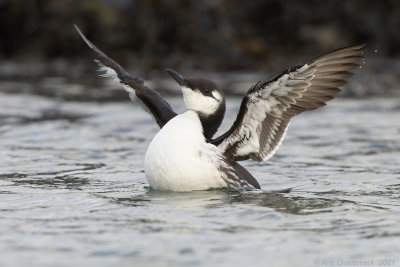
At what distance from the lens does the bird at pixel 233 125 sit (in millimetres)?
7496

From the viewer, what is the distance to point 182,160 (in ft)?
24.6

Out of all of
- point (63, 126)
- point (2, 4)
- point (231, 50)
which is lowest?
point (63, 126)

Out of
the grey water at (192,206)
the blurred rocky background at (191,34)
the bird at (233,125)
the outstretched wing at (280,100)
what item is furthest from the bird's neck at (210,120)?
the blurred rocky background at (191,34)

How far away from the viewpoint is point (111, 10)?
72.2 feet

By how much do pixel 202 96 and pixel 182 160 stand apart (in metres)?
0.78

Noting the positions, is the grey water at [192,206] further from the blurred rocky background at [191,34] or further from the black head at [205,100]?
the blurred rocky background at [191,34]

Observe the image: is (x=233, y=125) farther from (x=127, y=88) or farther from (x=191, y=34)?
(x=191, y=34)

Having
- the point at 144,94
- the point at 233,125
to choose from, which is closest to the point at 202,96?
the point at 233,125

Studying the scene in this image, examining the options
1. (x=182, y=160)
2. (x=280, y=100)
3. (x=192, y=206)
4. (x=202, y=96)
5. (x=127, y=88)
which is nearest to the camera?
(x=192, y=206)

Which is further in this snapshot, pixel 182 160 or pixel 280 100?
pixel 280 100

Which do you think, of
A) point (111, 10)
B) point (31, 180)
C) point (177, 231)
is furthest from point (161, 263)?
point (111, 10)

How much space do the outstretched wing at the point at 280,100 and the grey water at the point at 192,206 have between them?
0.48 metres

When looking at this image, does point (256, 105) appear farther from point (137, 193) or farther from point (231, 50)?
point (231, 50)

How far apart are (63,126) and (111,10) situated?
944 centimetres
